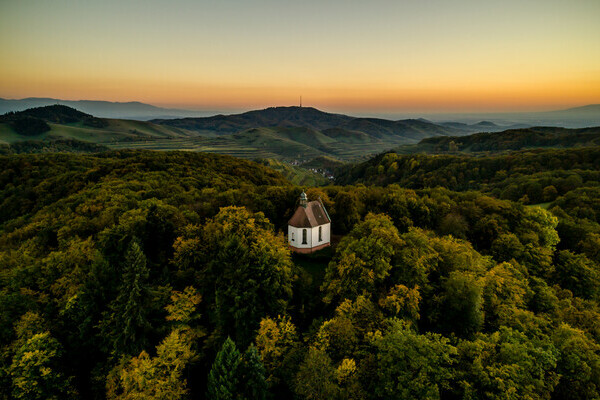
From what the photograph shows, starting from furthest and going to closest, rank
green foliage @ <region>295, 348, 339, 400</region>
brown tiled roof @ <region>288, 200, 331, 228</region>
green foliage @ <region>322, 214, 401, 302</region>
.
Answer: brown tiled roof @ <region>288, 200, 331, 228</region> < green foliage @ <region>322, 214, 401, 302</region> < green foliage @ <region>295, 348, 339, 400</region>

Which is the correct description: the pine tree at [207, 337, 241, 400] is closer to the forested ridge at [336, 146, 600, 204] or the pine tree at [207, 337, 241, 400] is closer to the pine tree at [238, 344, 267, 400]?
the pine tree at [238, 344, 267, 400]

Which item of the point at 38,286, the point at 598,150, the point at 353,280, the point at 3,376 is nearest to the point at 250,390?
the point at 353,280

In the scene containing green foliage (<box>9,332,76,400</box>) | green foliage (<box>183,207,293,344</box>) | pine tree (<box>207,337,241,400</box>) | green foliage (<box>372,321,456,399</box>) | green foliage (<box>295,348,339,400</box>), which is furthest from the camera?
green foliage (<box>183,207,293,344</box>)

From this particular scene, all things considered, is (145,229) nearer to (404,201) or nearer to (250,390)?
(250,390)

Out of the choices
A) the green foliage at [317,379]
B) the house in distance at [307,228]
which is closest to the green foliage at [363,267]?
the green foliage at [317,379]

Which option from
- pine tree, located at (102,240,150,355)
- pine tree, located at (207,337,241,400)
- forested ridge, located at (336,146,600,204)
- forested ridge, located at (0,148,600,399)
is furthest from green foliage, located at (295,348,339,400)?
forested ridge, located at (336,146,600,204)

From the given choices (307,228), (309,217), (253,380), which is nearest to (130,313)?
(253,380)

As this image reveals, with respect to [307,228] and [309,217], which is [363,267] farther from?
[309,217]
